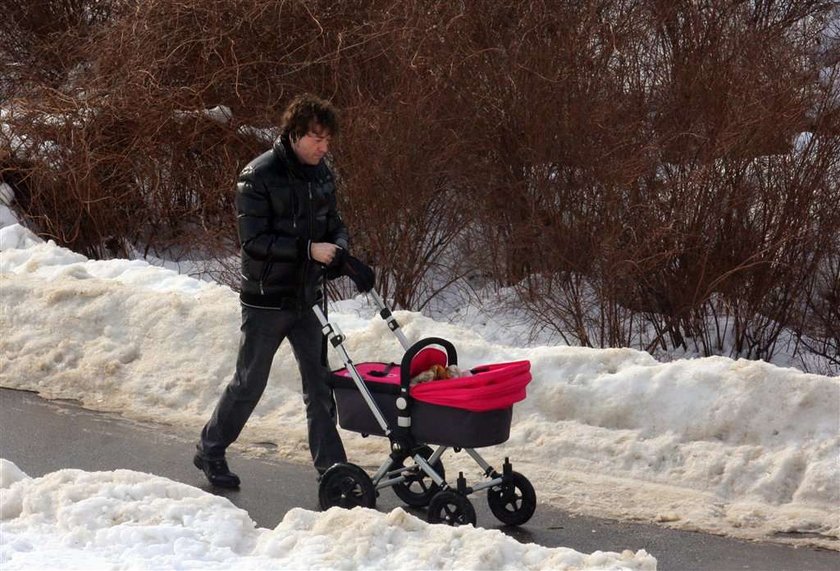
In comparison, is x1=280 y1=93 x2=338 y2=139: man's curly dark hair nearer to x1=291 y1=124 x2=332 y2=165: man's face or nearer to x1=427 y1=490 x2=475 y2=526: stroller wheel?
A: x1=291 y1=124 x2=332 y2=165: man's face

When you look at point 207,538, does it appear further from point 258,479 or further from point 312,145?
point 312,145

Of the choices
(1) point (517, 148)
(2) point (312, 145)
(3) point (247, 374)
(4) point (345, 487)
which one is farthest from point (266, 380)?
(1) point (517, 148)

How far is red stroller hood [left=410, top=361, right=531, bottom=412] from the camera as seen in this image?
5.80 metres

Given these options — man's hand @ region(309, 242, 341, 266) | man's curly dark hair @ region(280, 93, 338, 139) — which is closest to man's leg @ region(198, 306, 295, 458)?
man's hand @ region(309, 242, 341, 266)

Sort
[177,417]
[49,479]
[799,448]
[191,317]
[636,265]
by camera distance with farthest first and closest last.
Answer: [636,265]
[191,317]
[177,417]
[799,448]
[49,479]

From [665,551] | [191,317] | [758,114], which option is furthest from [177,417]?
[758,114]

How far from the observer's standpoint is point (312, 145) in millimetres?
6316

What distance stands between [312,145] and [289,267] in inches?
24.2

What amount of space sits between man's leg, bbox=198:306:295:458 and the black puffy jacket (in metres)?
0.09

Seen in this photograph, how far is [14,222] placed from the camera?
1377 cm

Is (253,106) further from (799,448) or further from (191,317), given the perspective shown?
(799,448)

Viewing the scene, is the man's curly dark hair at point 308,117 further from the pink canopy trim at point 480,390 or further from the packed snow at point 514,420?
the packed snow at point 514,420

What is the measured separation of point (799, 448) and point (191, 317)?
4.41 meters

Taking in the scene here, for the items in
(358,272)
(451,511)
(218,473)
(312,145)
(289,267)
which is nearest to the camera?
(451,511)
